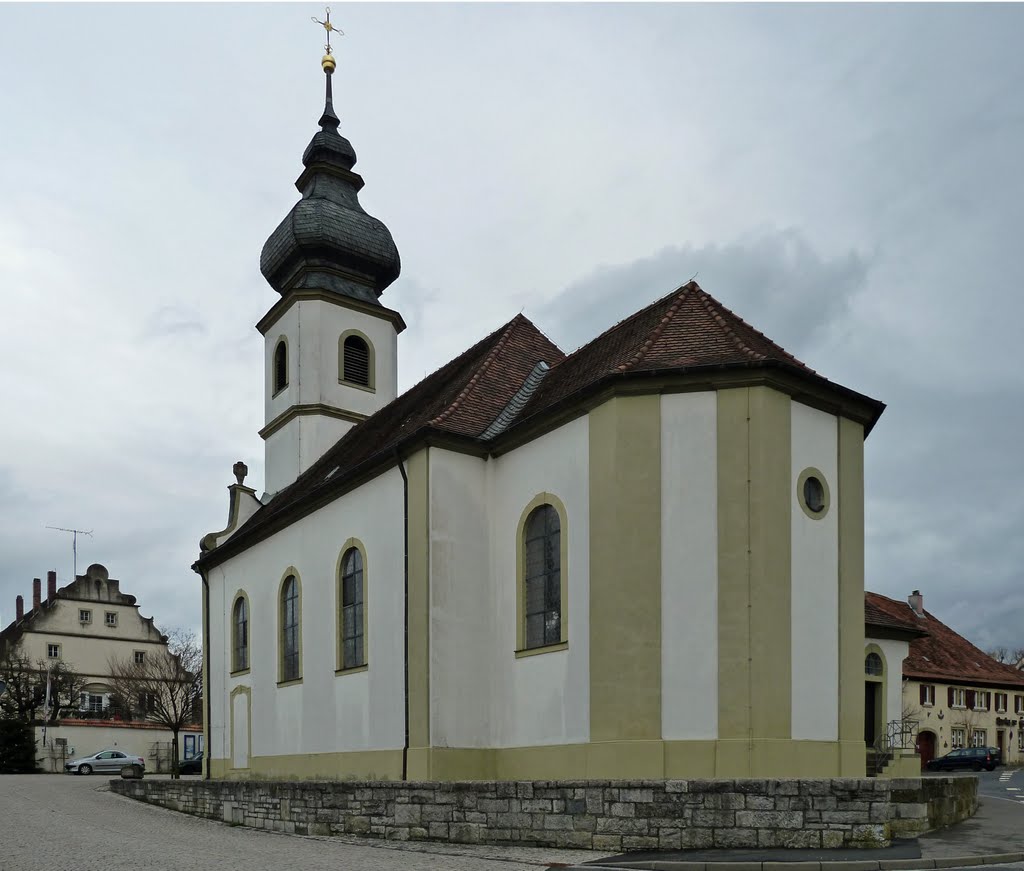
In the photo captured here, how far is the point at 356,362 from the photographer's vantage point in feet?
90.9

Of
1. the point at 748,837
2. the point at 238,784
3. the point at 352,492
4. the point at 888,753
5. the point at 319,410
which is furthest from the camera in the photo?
the point at 319,410

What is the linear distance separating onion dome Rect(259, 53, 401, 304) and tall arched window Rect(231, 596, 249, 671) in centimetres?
865

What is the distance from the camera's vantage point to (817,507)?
575 inches

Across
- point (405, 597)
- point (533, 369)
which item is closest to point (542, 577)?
point (405, 597)

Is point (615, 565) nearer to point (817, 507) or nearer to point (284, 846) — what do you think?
point (817, 507)

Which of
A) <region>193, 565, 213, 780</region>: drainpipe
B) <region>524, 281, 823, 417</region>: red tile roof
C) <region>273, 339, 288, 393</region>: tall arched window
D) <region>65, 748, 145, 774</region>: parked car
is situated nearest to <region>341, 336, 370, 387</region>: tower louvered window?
<region>273, 339, 288, 393</region>: tall arched window

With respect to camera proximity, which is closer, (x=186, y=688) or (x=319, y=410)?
(x=319, y=410)

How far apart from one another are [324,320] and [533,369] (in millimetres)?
9202

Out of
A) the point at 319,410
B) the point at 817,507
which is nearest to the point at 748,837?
the point at 817,507

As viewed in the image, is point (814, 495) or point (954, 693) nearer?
point (814, 495)

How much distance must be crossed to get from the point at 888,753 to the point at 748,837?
12.4m

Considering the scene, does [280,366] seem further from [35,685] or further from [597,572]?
[35,685]

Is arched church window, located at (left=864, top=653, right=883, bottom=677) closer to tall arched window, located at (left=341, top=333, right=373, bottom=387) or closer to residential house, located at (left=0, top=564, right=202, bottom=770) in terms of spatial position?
tall arched window, located at (left=341, top=333, right=373, bottom=387)

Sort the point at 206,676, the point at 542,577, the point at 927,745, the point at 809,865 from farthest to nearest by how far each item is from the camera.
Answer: the point at 927,745, the point at 206,676, the point at 542,577, the point at 809,865
